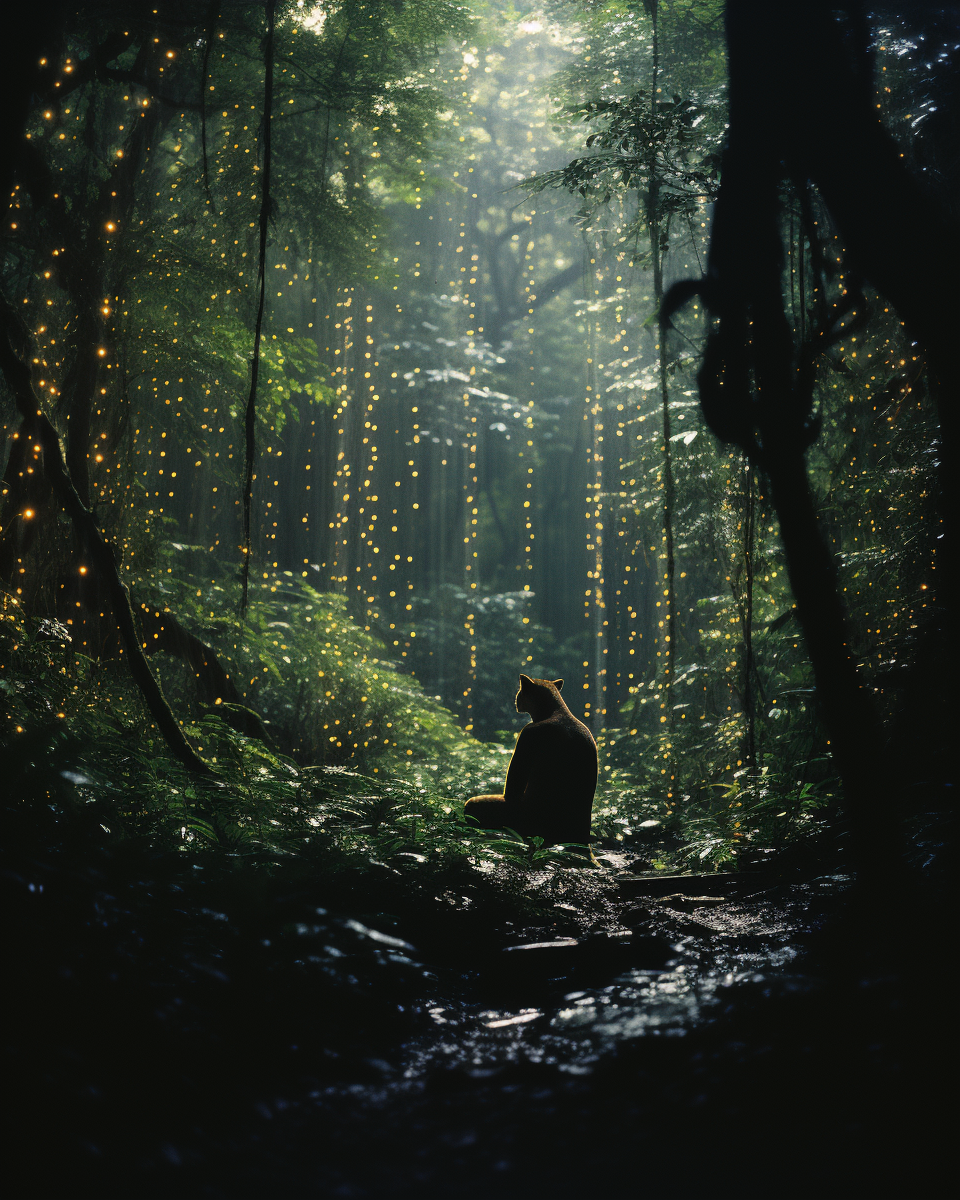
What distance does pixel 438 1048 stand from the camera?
6.72 feet

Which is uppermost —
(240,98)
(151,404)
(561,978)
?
(240,98)

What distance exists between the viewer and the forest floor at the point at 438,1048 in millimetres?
1395

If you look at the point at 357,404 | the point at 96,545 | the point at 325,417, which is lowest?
the point at 96,545

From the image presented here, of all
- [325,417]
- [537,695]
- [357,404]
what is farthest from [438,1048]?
[357,404]

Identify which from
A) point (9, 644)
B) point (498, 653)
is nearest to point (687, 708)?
point (9, 644)

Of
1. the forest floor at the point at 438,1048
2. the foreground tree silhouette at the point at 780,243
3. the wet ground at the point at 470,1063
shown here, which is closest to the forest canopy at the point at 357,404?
the foreground tree silhouette at the point at 780,243

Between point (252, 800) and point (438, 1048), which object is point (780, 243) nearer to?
point (438, 1048)

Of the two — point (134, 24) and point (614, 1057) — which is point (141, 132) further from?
point (614, 1057)

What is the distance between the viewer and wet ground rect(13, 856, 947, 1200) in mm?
1391

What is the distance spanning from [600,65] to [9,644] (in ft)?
28.5

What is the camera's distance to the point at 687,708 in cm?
833

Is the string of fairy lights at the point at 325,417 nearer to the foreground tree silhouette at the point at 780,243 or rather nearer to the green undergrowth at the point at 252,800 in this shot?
the green undergrowth at the point at 252,800

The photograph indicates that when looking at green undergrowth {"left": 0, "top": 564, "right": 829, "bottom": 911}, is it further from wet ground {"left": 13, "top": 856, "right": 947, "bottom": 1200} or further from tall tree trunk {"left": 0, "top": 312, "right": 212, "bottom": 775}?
wet ground {"left": 13, "top": 856, "right": 947, "bottom": 1200}

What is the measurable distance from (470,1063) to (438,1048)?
0.44 feet
